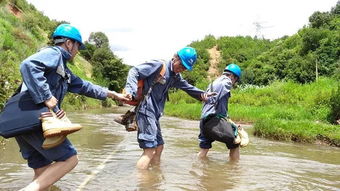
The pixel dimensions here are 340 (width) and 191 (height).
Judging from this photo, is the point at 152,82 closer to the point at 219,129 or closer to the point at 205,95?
the point at 205,95

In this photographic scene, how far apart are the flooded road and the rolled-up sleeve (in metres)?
1.01

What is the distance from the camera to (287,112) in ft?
50.6

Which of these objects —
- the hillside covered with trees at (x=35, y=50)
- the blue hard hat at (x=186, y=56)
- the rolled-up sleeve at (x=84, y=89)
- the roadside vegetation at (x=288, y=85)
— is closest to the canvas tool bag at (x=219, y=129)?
the blue hard hat at (x=186, y=56)

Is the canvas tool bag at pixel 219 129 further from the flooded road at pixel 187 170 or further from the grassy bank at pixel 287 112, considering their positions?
the grassy bank at pixel 287 112

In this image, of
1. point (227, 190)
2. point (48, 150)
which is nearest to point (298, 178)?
point (227, 190)

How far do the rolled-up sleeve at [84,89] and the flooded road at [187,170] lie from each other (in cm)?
101

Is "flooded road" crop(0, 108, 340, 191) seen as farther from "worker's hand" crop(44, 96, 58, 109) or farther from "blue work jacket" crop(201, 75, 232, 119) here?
"worker's hand" crop(44, 96, 58, 109)

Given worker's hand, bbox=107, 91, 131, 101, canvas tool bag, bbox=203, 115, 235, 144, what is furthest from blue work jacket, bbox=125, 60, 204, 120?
canvas tool bag, bbox=203, 115, 235, 144

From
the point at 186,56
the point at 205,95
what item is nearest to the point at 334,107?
the point at 205,95

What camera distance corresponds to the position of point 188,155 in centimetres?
719

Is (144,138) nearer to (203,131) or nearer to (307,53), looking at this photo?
(203,131)

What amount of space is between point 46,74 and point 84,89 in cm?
76

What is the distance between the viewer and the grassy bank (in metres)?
10.1

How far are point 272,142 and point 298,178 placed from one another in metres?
4.54
